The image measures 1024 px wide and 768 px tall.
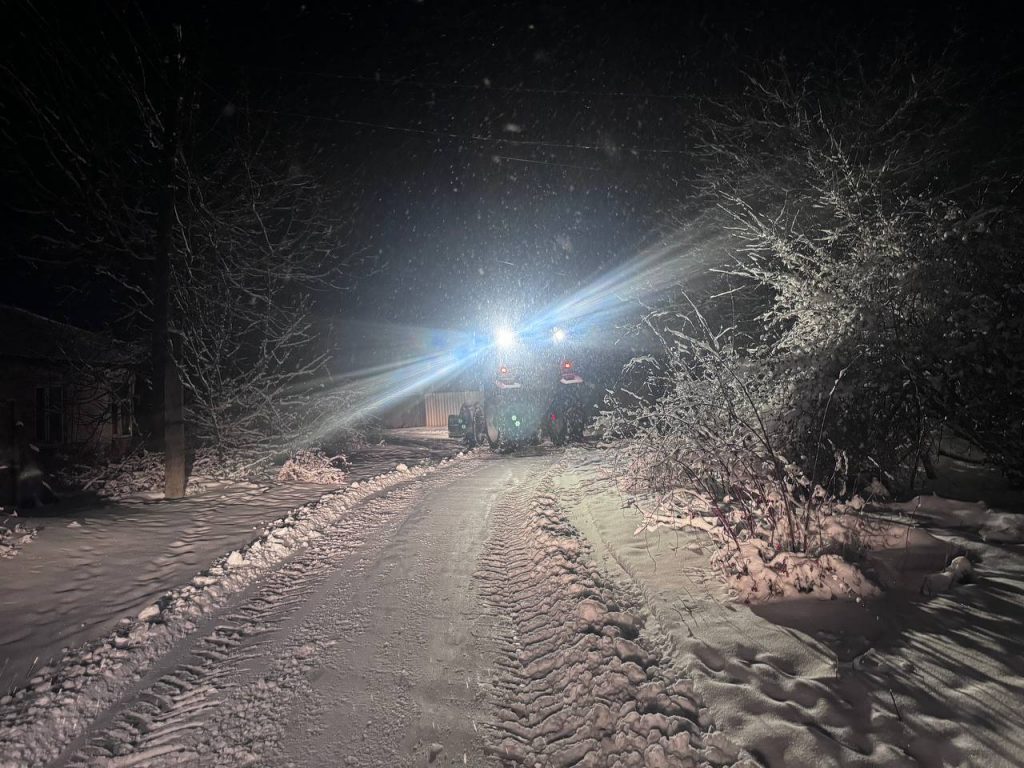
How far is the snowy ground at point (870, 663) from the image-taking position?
8.20 feet

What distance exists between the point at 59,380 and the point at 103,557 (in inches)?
492

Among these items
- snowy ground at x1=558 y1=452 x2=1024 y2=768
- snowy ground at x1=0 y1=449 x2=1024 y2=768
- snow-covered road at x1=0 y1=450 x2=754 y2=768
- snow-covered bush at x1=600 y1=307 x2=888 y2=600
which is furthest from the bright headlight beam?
snowy ground at x1=558 y1=452 x2=1024 y2=768

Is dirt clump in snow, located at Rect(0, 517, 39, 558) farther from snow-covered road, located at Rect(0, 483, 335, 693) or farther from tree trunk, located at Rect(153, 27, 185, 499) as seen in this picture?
tree trunk, located at Rect(153, 27, 185, 499)

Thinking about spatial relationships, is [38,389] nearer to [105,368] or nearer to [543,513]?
[105,368]

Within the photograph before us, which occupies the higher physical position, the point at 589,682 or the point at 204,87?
the point at 204,87

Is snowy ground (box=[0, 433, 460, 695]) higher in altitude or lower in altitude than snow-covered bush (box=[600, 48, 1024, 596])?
lower

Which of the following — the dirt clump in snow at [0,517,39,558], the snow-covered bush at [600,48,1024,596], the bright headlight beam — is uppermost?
the bright headlight beam

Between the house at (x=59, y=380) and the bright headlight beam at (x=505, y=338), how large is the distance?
998 centimetres

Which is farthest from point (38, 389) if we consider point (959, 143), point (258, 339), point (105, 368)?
point (959, 143)

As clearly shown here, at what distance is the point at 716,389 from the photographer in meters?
5.88

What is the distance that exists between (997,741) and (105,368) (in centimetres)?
1776

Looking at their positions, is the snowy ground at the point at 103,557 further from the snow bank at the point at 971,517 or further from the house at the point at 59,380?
the snow bank at the point at 971,517

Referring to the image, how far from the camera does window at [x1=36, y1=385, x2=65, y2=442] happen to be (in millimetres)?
15070

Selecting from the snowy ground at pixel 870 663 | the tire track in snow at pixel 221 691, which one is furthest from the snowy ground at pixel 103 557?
the snowy ground at pixel 870 663
